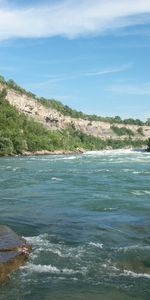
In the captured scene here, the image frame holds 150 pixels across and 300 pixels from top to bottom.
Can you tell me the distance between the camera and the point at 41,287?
11336mm

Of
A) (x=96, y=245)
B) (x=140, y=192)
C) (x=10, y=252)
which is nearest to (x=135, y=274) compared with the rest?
(x=96, y=245)

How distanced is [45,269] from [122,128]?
615 ft

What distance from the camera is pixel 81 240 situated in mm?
15695

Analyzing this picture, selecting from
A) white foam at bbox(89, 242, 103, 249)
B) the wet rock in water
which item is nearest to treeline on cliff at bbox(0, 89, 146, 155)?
white foam at bbox(89, 242, 103, 249)

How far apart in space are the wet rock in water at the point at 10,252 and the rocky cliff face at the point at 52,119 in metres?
120

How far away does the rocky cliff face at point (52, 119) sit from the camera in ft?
450

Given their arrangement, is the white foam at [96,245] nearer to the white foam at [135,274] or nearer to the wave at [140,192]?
the white foam at [135,274]

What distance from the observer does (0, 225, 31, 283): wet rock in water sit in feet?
39.3

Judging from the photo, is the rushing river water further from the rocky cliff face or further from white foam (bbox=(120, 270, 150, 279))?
the rocky cliff face

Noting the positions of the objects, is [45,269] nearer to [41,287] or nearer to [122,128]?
[41,287]

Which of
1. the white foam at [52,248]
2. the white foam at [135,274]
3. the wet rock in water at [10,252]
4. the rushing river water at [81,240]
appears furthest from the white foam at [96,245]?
the white foam at [135,274]

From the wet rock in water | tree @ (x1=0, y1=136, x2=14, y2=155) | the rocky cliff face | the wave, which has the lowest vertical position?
the wet rock in water

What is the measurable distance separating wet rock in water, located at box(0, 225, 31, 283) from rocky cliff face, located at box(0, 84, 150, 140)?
393 feet

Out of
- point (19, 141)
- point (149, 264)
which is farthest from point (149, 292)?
point (19, 141)
